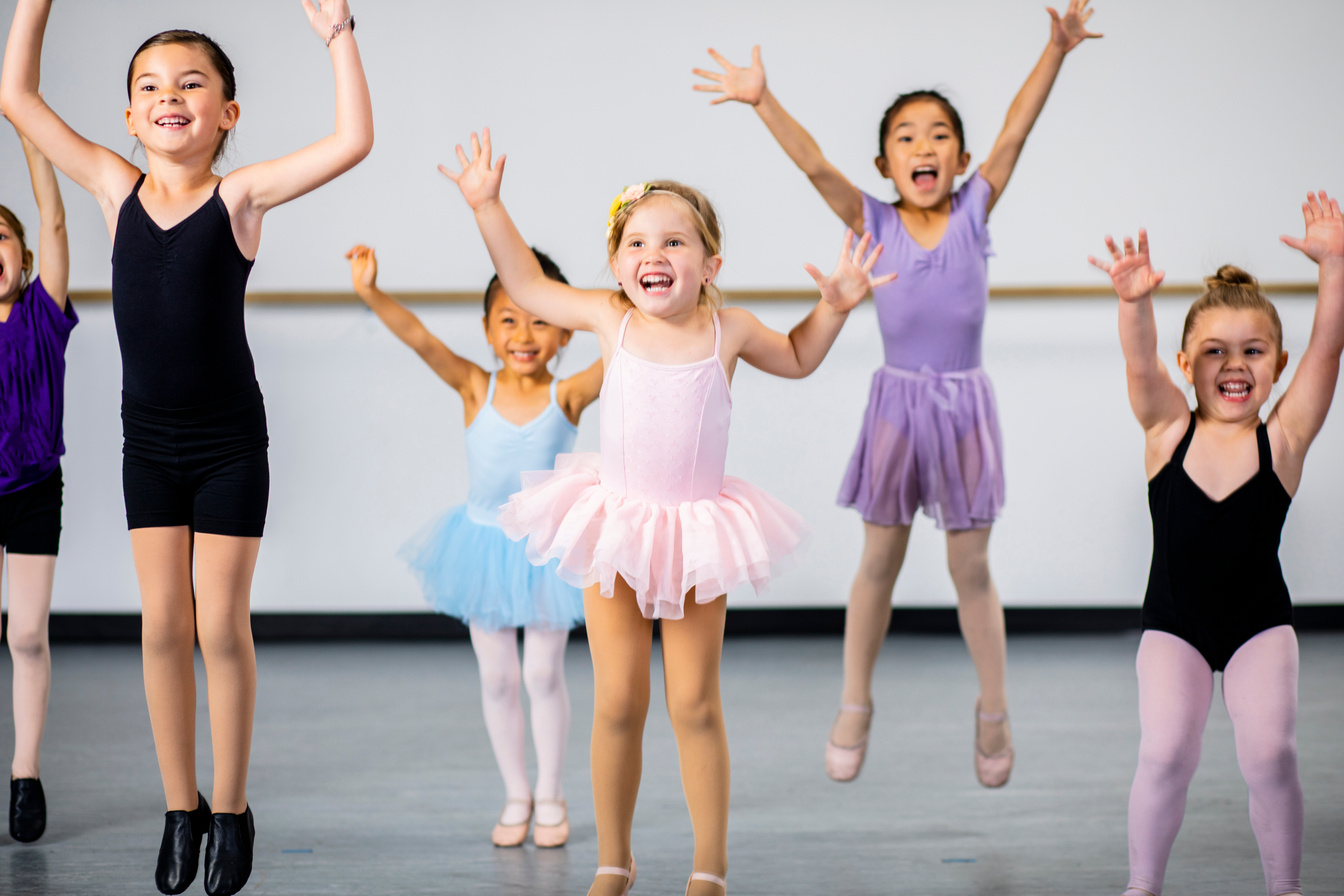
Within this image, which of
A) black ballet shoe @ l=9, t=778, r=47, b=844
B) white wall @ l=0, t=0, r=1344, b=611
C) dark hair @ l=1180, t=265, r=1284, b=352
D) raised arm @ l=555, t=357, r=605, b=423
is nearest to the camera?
dark hair @ l=1180, t=265, r=1284, b=352

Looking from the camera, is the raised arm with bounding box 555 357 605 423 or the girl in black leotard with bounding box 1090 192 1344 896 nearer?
the girl in black leotard with bounding box 1090 192 1344 896

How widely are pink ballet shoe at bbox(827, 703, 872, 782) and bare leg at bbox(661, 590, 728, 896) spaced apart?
79cm

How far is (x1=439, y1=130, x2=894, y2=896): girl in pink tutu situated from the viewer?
1.71 m

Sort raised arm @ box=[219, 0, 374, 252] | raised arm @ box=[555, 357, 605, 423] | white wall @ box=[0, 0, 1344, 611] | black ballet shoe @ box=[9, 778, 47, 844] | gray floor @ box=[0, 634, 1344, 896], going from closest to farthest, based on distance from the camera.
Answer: raised arm @ box=[219, 0, 374, 252] < gray floor @ box=[0, 634, 1344, 896] < black ballet shoe @ box=[9, 778, 47, 844] < raised arm @ box=[555, 357, 605, 423] < white wall @ box=[0, 0, 1344, 611]

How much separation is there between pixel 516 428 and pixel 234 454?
2.49 ft

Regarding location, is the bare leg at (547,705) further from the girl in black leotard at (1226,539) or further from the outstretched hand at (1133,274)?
the outstretched hand at (1133,274)

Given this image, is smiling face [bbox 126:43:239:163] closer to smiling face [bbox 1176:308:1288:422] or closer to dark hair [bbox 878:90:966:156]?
dark hair [bbox 878:90:966:156]

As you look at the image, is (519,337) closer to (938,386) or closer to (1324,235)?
(938,386)

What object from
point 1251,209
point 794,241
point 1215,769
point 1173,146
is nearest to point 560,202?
point 794,241

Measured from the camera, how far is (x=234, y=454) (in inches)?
67.3

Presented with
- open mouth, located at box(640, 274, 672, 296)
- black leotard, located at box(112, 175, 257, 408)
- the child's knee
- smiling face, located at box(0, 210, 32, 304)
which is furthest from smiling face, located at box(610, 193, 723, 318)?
the child's knee

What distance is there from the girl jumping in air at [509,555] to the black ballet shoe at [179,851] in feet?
2.13

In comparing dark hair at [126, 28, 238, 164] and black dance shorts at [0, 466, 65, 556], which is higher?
dark hair at [126, 28, 238, 164]

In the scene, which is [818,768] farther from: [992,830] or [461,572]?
[461,572]
